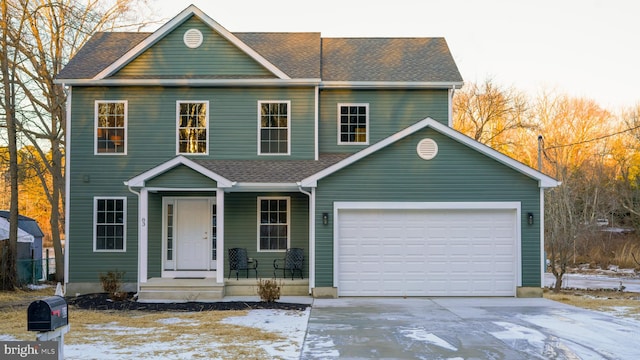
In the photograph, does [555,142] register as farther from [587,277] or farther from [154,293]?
[154,293]

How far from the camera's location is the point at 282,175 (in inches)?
664

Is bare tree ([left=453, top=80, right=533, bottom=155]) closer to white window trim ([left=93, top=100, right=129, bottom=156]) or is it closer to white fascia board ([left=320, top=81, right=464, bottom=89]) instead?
white fascia board ([left=320, top=81, right=464, bottom=89])

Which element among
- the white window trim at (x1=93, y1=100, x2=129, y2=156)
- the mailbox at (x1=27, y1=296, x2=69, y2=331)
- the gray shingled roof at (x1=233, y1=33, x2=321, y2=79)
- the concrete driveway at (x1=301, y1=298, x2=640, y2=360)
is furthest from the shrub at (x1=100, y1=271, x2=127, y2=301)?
A: the mailbox at (x1=27, y1=296, x2=69, y2=331)

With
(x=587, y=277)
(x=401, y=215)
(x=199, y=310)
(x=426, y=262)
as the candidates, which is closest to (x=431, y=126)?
(x=401, y=215)

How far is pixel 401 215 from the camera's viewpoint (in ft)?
53.2

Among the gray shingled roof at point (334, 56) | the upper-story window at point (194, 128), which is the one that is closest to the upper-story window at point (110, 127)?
the gray shingled roof at point (334, 56)

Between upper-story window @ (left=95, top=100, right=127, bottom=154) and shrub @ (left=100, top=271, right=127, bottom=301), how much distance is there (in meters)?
3.30

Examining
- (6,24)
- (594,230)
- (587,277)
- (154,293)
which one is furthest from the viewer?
(594,230)

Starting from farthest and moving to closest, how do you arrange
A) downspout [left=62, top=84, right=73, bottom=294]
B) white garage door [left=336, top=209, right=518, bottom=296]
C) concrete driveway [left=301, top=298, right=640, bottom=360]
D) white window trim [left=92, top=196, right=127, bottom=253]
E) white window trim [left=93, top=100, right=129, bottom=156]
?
1. white window trim [left=93, top=100, right=129, bottom=156]
2. white window trim [left=92, top=196, right=127, bottom=253]
3. downspout [left=62, top=84, right=73, bottom=294]
4. white garage door [left=336, top=209, right=518, bottom=296]
5. concrete driveway [left=301, top=298, right=640, bottom=360]

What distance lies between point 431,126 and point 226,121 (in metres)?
5.61

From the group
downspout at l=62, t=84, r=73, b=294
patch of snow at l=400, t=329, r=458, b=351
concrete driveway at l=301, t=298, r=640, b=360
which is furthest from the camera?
downspout at l=62, t=84, r=73, b=294

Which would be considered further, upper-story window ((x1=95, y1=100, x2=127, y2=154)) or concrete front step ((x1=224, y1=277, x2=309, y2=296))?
upper-story window ((x1=95, y1=100, x2=127, y2=154))

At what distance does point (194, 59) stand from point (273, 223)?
16.1 ft

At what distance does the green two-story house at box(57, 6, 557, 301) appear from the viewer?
16.0 metres
